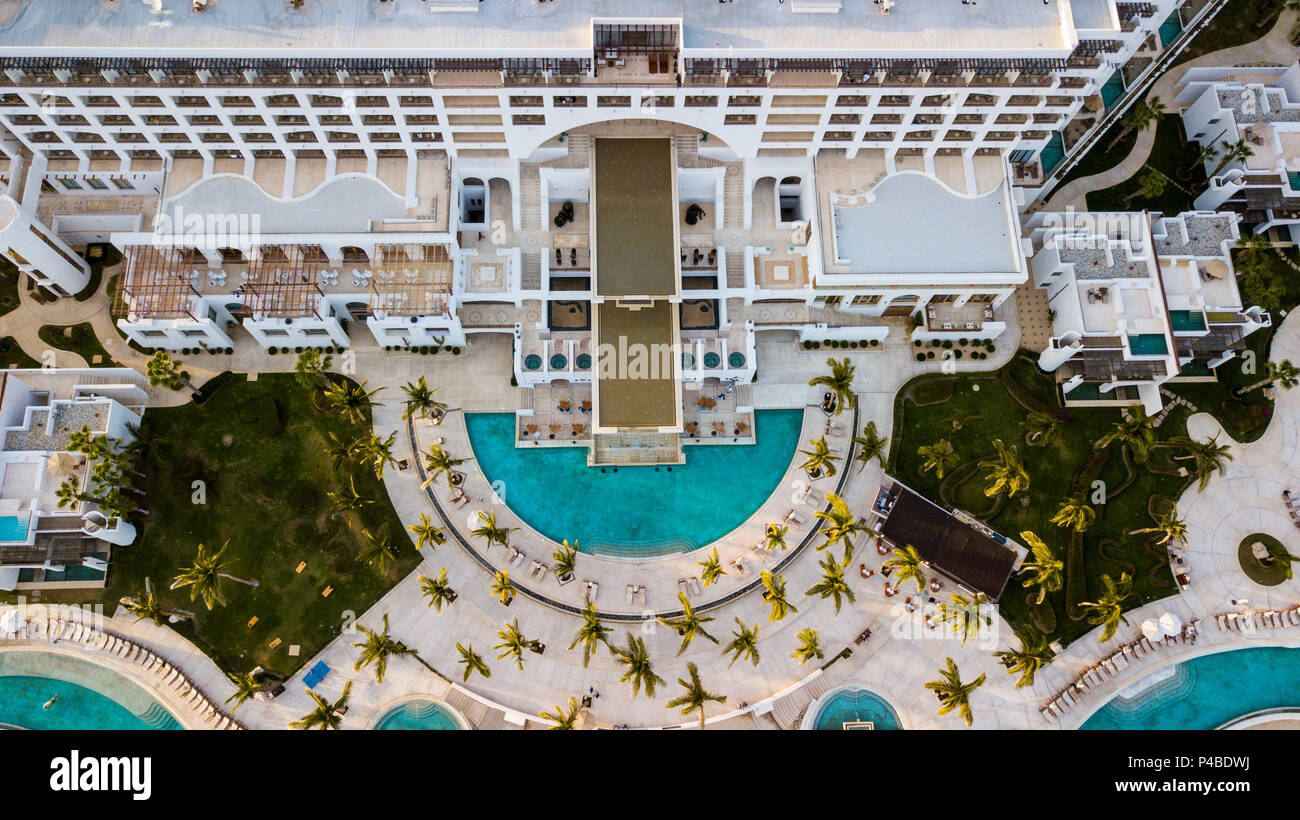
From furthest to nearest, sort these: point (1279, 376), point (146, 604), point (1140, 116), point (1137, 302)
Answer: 1. point (1140, 116)
2. point (1137, 302)
3. point (1279, 376)
4. point (146, 604)

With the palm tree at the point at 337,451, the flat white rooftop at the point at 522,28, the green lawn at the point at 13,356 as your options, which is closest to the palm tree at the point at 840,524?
the flat white rooftop at the point at 522,28

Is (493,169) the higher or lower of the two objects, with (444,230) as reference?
higher

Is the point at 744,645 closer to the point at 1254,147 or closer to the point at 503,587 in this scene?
the point at 503,587

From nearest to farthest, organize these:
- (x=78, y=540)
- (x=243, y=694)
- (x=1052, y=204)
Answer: (x=243, y=694) < (x=78, y=540) < (x=1052, y=204)

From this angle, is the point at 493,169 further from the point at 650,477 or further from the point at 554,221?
the point at 650,477

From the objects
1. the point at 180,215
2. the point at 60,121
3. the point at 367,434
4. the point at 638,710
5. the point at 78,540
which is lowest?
the point at 638,710

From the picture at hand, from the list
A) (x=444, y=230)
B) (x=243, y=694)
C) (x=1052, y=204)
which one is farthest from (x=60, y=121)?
(x=1052, y=204)

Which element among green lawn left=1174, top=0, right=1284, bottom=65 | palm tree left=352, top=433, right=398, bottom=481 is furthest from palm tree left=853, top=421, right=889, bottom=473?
green lawn left=1174, top=0, right=1284, bottom=65

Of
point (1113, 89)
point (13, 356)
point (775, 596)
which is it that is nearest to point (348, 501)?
point (775, 596)
